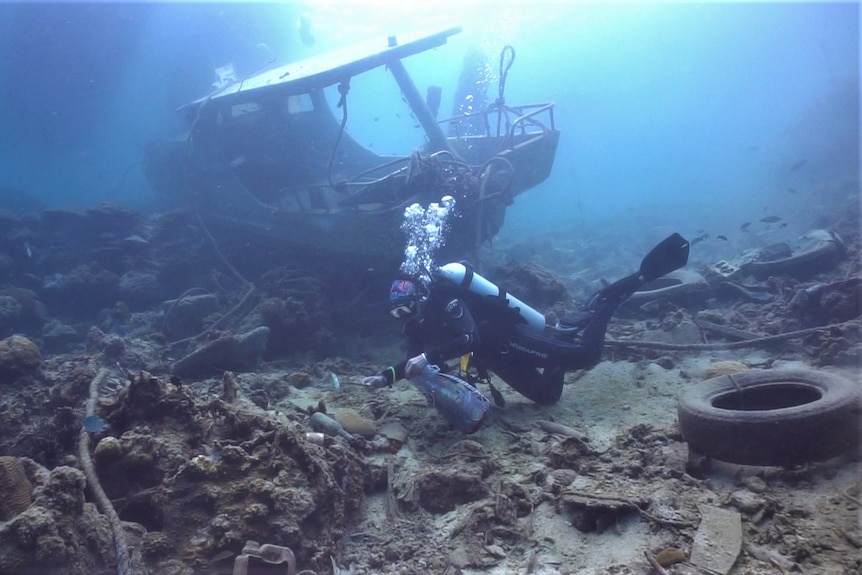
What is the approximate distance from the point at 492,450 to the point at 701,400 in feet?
6.66

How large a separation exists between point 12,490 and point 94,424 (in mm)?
946

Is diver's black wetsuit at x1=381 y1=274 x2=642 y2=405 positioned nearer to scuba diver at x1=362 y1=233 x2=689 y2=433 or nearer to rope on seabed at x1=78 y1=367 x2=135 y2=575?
scuba diver at x1=362 y1=233 x2=689 y2=433

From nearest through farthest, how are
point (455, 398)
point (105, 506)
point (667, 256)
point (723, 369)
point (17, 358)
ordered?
1. point (105, 506)
2. point (455, 398)
3. point (723, 369)
4. point (667, 256)
5. point (17, 358)

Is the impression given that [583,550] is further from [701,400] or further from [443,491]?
[701,400]

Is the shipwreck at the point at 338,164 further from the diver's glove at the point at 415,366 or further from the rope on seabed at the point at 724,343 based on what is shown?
the diver's glove at the point at 415,366

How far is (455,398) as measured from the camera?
5.30 metres

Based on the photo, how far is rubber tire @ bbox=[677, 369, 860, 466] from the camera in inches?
142

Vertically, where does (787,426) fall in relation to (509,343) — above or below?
above

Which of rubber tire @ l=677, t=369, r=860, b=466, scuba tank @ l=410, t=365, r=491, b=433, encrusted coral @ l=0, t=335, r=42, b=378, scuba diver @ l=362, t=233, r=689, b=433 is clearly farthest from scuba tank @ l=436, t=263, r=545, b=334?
encrusted coral @ l=0, t=335, r=42, b=378

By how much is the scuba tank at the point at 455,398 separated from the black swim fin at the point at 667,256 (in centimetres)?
294

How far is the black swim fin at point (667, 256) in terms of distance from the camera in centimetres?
629

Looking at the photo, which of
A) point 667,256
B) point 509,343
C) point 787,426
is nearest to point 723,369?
point 667,256

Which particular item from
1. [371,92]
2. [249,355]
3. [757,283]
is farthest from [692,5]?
[249,355]

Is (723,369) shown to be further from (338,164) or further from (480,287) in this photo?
(338,164)
